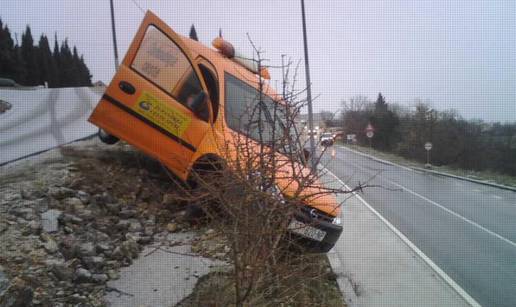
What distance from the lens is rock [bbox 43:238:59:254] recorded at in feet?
12.5

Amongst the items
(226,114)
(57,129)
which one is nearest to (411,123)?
(57,129)

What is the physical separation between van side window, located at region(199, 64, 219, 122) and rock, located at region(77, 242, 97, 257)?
237cm

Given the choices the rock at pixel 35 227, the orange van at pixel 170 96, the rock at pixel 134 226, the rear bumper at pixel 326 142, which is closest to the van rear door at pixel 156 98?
the orange van at pixel 170 96

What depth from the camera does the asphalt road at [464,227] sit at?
5.52m

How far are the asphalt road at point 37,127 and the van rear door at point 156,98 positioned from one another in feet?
8.05

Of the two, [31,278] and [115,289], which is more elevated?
[31,278]

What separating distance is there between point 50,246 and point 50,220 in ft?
1.83

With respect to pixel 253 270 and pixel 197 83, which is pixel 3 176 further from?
pixel 253 270

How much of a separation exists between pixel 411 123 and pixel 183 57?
33.6 m

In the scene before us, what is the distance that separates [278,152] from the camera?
274 cm

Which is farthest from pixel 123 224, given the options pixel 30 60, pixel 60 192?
pixel 30 60

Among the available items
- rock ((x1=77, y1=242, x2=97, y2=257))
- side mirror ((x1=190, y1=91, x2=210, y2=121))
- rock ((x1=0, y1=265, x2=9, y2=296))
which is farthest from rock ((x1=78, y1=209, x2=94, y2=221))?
side mirror ((x1=190, y1=91, x2=210, y2=121))

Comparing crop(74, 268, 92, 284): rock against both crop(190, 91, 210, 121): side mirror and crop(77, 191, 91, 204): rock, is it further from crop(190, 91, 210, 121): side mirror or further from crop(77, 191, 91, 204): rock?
crop(190, 91, 210, 121): side mirror

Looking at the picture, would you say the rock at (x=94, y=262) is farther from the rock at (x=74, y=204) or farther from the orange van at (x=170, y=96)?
the orange van at (x=170, y=96)
